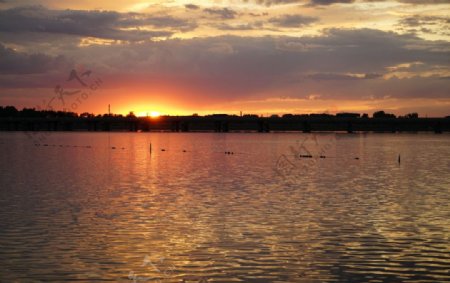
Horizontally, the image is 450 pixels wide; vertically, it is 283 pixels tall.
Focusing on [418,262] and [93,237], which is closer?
[418,262]

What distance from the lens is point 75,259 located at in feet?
89.7

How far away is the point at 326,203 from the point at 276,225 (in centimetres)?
1135

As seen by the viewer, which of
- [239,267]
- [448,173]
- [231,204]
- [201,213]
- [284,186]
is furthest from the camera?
[448,173]

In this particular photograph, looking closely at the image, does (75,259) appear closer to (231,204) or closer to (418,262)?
(418,262)

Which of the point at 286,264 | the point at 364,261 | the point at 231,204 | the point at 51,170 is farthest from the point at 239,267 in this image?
the point at 51,170

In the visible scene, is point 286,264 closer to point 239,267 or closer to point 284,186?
point 239,267

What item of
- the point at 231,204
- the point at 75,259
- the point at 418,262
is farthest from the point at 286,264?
the point at 231,204

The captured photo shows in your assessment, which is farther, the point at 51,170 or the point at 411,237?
the point at 51,170

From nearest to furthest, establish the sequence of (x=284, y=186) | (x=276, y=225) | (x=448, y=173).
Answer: (x=276, y=225), (x=284, y=186), (x=448, y=173)

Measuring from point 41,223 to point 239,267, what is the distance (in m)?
14.6

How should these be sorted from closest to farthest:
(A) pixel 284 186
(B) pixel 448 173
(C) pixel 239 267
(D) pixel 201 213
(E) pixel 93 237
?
(C) pixel 239 267 → (E) pixel 93 237 → (D) pixel 201 213 → (A) pixel 284 186 → (B) pixel 448 173

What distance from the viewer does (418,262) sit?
27.5m

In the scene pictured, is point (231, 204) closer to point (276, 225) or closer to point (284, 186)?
point (276, 225)

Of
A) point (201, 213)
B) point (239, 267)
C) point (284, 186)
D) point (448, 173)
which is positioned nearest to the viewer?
point (239, 267)
